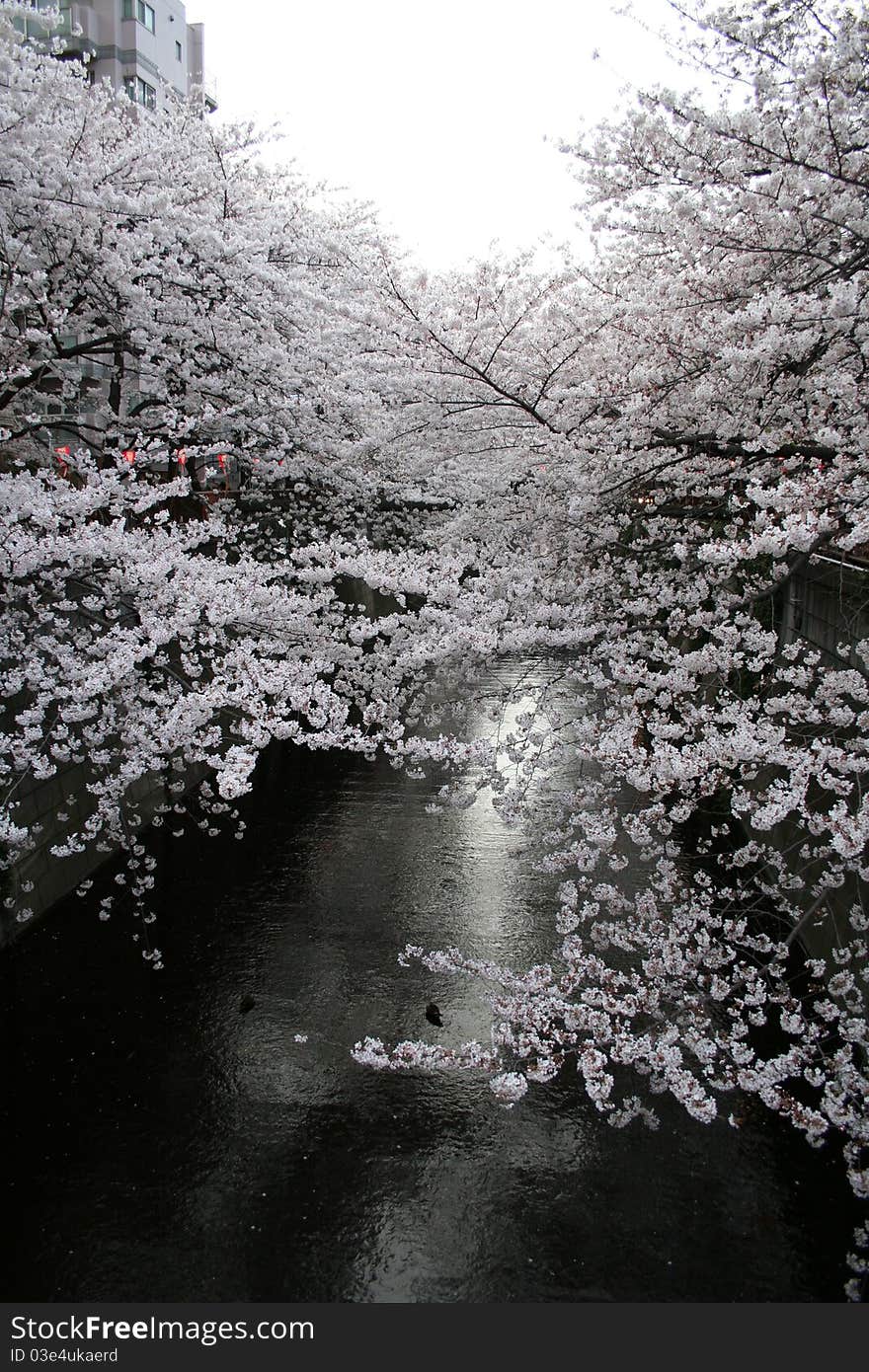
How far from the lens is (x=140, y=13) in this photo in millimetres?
39844

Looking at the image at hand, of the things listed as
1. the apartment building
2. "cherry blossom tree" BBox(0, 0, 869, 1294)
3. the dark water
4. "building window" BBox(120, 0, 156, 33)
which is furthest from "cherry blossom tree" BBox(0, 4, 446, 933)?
"building window" BBox(120, 0, 156, 33)

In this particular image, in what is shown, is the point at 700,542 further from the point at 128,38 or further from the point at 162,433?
the point at 128,38

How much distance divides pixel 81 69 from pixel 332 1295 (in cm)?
1230

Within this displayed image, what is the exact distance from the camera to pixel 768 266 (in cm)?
664

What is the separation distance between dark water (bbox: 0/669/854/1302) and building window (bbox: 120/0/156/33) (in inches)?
1815

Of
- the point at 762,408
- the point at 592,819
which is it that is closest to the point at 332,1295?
the point at 592,819

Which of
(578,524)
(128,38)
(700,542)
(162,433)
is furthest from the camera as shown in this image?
(128,38)

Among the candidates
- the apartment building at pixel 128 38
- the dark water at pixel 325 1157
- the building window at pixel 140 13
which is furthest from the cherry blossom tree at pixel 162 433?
the building window at pixel 140 13

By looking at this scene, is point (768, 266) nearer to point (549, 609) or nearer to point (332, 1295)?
point (549, 609)

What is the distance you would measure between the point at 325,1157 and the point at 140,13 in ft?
166

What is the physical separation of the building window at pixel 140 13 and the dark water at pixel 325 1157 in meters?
46.1

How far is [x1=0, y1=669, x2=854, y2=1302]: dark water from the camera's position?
5.18 m

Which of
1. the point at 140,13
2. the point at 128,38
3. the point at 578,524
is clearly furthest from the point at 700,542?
the point at 140,13

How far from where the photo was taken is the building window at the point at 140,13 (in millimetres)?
38938
